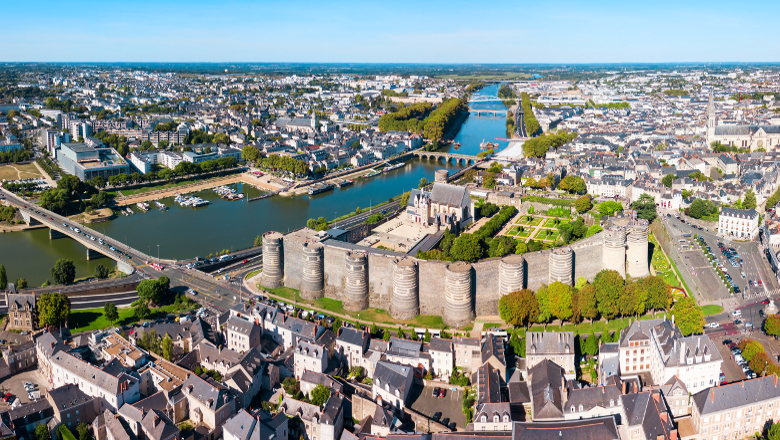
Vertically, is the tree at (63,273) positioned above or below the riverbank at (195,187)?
below

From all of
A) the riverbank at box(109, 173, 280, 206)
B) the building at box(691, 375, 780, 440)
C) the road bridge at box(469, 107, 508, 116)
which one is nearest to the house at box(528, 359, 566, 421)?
the building at box(691, 375, 780, 440)

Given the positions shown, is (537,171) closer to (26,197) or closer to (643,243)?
(643,243)

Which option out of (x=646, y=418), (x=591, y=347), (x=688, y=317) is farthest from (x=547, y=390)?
(x=688, y=317)

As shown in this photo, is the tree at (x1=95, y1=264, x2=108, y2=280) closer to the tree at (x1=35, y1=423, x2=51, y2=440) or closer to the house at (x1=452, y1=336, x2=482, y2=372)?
the tree at (x1=35, y1=423, x2=51, y2=440)

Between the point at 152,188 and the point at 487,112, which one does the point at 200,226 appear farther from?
the point at 487,112

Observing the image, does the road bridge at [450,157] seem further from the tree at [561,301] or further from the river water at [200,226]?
the tree at [561,301]

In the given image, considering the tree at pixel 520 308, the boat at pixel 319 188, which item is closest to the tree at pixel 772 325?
the tree at pixel 520 308
